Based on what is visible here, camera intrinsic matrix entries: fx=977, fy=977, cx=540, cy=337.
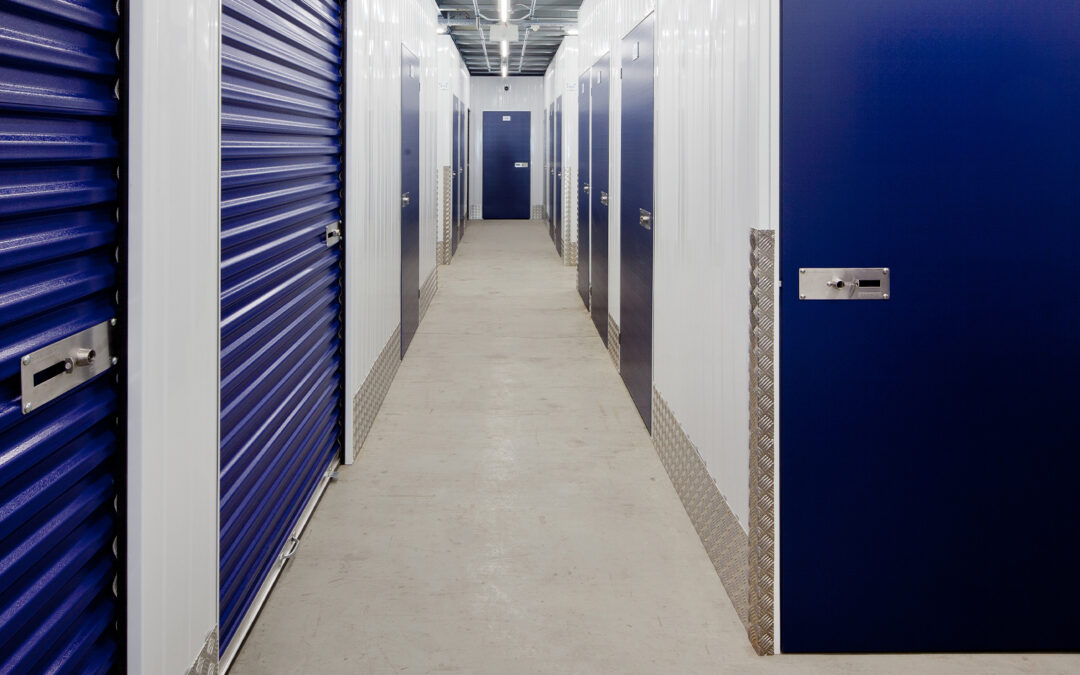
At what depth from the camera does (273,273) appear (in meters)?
3.18

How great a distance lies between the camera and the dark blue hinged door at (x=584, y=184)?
9029 mm

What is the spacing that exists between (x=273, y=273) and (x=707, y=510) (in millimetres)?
1746

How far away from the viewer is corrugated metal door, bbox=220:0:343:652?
2709 mm

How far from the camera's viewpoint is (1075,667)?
2785mm

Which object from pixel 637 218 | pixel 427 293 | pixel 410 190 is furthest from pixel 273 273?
pixel 427 293

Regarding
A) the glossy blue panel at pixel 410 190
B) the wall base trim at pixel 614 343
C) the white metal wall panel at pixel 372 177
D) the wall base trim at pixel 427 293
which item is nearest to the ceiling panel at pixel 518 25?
the wall base trim at pixel 427 293

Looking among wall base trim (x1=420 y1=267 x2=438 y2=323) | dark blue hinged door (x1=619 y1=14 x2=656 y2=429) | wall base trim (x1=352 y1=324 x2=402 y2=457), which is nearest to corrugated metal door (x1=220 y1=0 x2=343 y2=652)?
wall base trim (x1=352 y1=324 x2=402 y2=457)

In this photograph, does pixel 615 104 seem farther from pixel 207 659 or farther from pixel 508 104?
pixel 508 104

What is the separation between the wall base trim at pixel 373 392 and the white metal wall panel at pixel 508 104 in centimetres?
1548

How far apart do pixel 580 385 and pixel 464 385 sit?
2.46 feet

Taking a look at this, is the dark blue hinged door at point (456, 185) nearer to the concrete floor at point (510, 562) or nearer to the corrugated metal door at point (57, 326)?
the concrete floor at point (510, 562)

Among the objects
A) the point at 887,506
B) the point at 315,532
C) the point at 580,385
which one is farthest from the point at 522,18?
the point at 887,506

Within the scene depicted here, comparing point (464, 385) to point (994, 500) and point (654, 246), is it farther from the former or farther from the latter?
point (994, 500)

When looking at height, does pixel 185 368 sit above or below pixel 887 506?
above
